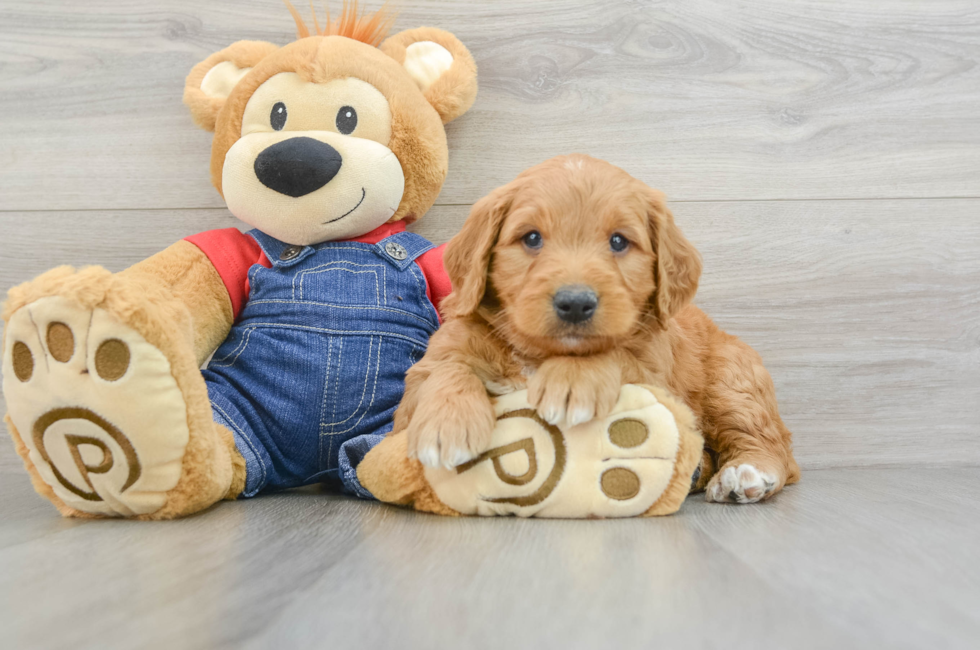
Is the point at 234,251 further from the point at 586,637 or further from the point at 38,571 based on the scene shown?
the point at 586,637

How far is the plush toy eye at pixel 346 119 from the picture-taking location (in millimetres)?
1623

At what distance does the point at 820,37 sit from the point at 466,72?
1145 mm

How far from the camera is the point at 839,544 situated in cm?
106

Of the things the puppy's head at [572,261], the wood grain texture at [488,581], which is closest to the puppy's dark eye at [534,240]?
the puppy's head at [572,261]

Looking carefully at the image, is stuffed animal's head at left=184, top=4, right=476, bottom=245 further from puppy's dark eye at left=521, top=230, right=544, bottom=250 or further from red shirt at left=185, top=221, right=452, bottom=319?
puppy's dark eye at left=521, top=230, right=544, bottom=250

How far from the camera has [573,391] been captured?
3.81 ft

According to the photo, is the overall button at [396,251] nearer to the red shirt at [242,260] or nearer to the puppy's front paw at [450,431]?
the red shirt at [242,260]

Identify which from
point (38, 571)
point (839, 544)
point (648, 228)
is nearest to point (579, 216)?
point (648, 228)

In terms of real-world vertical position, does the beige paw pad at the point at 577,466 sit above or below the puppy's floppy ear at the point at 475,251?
below

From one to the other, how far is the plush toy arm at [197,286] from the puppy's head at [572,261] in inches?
24.6

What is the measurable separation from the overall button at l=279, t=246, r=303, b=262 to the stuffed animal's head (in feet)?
0.08

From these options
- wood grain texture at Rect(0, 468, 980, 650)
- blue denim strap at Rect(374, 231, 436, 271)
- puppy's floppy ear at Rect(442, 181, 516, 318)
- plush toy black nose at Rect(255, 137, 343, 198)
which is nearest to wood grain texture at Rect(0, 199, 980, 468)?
blue denim strap at Rect(374, 231, 436, 271)

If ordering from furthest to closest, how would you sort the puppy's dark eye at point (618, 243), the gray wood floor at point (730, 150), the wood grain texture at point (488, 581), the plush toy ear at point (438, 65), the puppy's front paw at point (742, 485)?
the gray wood floor at point (730, 150), the plush toy ear at point (438, 65), the puppy's front paw at point (742, 485), the puppy's dark eye at point (618, 243), the wood grain texture at point (488, 581)

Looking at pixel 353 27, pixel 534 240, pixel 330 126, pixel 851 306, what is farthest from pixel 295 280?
pixel 851 306
